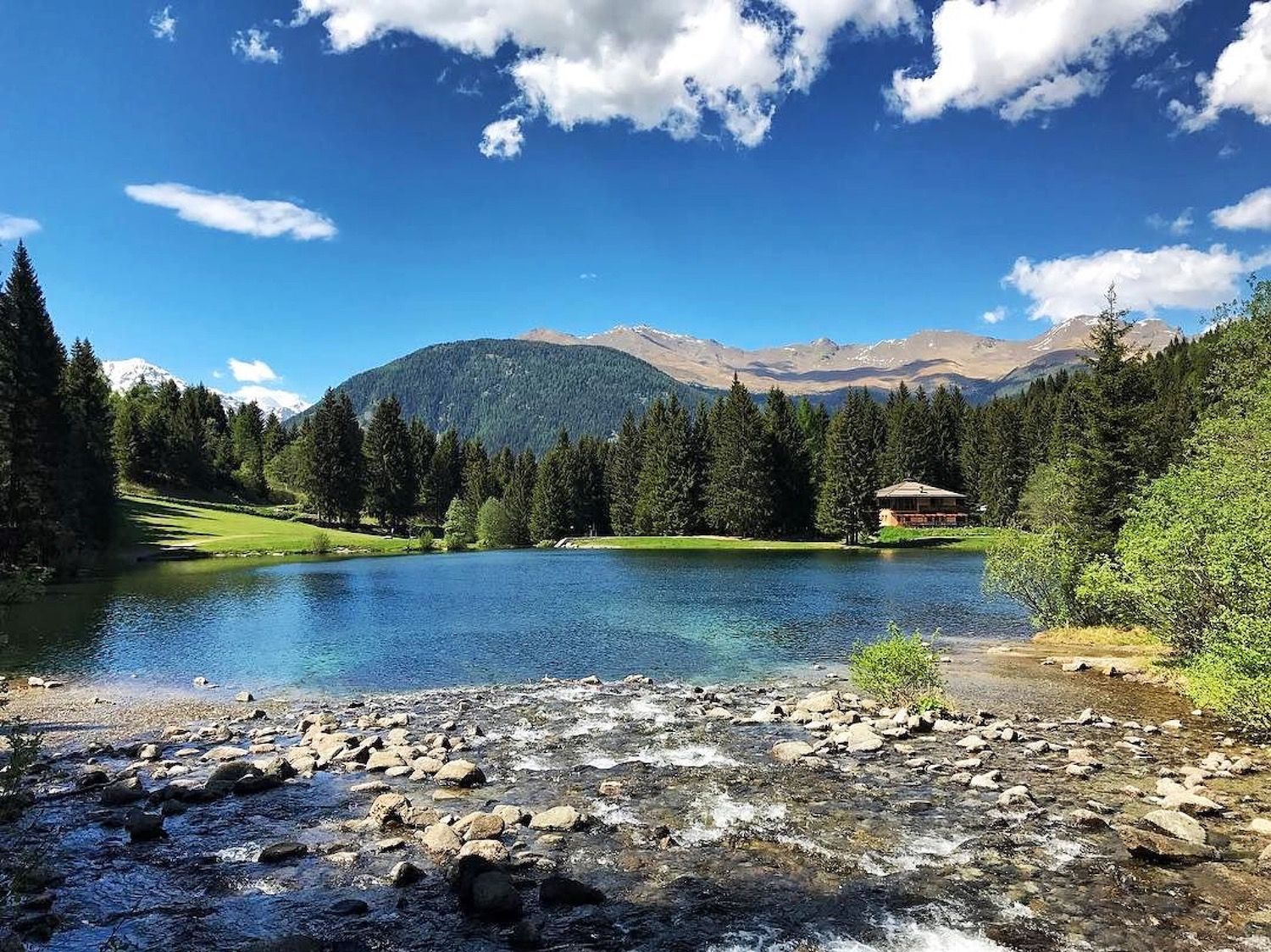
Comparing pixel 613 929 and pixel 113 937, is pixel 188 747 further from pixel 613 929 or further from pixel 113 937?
pixel 613 929

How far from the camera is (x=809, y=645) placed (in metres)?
34.5

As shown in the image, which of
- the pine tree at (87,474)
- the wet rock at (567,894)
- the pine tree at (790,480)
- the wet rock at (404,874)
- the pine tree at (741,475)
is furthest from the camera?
the pine tree at (790,480)

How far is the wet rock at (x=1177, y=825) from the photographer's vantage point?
492 inches

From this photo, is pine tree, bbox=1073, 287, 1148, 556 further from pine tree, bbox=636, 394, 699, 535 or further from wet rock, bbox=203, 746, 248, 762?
pine tree, bbox=636, 394, 699, 535

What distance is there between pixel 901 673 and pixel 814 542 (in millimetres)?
88563

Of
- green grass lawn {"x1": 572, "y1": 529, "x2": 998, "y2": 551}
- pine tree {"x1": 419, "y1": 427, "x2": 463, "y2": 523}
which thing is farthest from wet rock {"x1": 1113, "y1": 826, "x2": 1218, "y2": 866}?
pine tree {"x1": 419, "y1": 427, "x2": 463, "y2": 523}

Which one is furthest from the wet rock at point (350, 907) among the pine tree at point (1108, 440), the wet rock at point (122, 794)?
the pine tree at point (1108, 440)

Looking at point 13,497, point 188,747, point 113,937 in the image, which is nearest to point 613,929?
point 113,937

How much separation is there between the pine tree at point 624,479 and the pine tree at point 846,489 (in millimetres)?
34348

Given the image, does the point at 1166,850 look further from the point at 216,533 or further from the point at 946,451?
the point at 946,451

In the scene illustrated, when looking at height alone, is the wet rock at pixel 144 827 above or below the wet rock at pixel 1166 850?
below

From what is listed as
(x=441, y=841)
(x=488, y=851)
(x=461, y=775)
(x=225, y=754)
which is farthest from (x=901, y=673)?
(x=225, y=754)

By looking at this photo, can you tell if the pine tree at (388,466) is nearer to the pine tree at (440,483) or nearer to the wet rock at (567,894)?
the pine tree at (440,483)

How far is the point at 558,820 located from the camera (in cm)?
1406
